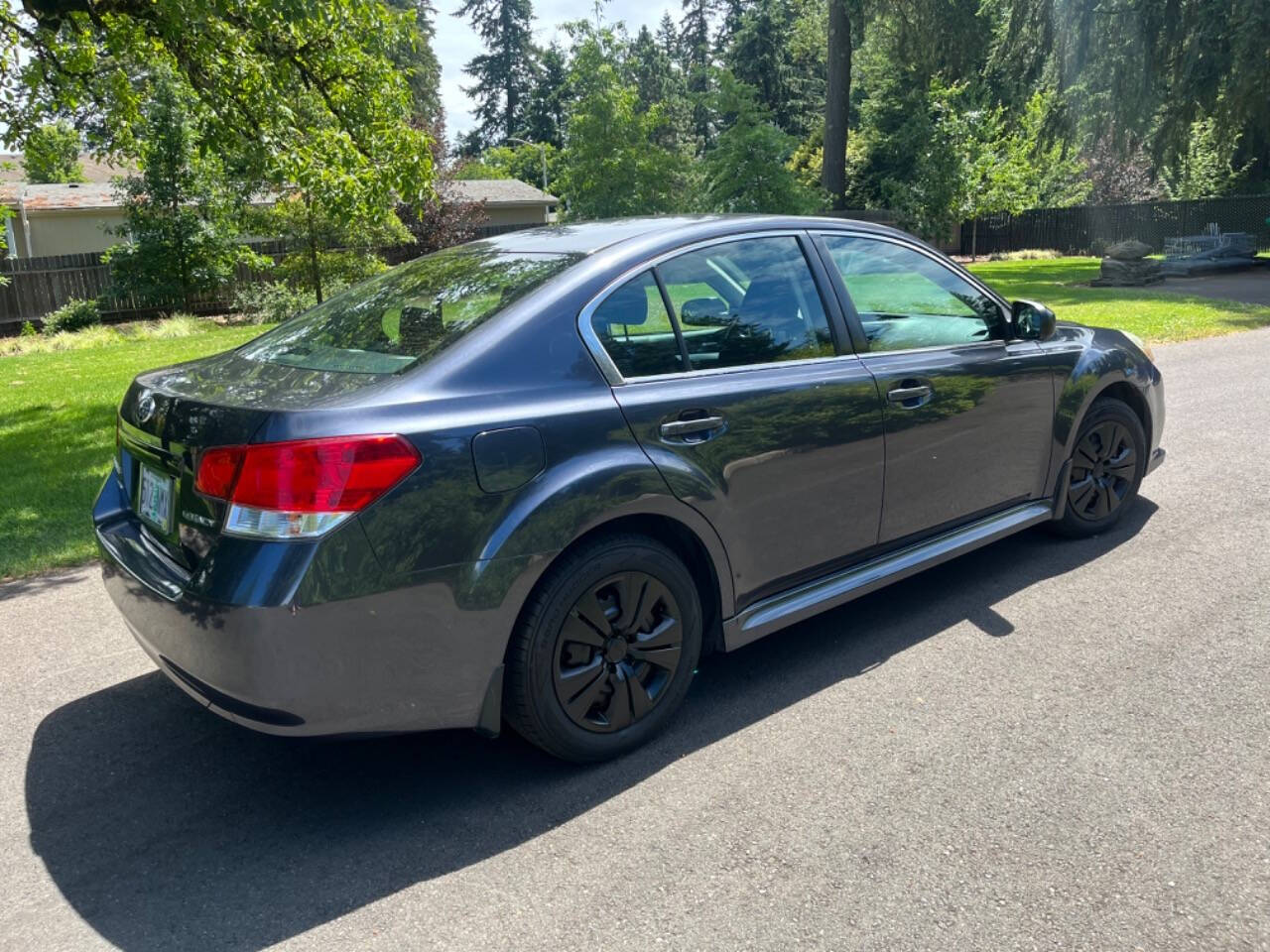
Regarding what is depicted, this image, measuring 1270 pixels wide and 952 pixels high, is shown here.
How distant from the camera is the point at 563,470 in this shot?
3.22m

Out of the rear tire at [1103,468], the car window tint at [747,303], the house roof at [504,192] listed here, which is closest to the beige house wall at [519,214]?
the house roof at [504,192]

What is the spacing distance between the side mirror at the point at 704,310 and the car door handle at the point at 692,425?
15.9 inches

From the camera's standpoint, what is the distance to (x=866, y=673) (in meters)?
4.06

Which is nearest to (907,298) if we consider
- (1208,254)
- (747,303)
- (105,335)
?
(747,303)

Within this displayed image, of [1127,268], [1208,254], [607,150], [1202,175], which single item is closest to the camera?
[1127,268]

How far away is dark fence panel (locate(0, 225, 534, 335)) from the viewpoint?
24.4 metres

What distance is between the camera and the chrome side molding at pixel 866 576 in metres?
3.83

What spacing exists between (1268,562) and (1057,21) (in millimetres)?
24693

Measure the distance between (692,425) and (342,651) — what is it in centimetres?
136

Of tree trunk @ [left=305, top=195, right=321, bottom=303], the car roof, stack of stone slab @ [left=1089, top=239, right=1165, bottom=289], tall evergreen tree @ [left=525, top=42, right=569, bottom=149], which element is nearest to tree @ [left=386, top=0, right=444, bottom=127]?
tall evergreen tree @ [left=525, top=42, right=569, bottom=149]

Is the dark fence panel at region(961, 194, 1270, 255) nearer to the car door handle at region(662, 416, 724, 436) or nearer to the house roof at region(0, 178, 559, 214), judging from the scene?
the house roof at region(0, 178, 559, 214)

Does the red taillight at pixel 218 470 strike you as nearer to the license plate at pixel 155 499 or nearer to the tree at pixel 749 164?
the license plate at pixel 155 499

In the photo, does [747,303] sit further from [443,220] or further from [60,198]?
[60,198]

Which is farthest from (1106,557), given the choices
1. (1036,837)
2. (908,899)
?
(908,899)
